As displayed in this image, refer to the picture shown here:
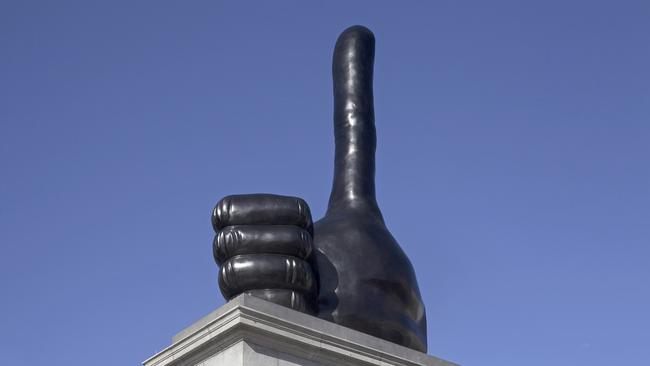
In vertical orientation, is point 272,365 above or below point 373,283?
below

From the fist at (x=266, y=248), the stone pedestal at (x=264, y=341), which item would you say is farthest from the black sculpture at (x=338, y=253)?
the stone pedestal at (x=264, y=341)

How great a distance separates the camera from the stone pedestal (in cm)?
1027

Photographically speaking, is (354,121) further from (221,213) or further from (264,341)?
(264,341)

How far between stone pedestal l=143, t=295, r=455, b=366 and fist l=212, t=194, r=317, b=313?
19.9 inches

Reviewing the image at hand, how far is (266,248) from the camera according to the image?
37.1ft

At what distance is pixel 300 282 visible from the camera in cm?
1127

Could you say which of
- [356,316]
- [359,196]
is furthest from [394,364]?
[359,196]

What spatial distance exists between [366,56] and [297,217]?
3517 millimetres

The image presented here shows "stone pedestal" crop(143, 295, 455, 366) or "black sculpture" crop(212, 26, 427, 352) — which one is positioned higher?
"black sculpture" crop(212, 26, 427, 352)

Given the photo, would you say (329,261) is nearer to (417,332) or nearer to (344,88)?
(417,332)

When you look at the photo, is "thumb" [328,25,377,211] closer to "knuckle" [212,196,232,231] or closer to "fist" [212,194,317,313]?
"fist" [212,194,317,313]

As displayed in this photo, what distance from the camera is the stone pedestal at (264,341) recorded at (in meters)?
10.3

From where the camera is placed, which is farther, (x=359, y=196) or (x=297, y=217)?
(x=359, y=196)

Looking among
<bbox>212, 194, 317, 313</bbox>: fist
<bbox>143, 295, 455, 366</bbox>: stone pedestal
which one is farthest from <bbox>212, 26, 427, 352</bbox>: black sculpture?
<bbox>143, 295, 455, 366</bbox>: stone pedestal
